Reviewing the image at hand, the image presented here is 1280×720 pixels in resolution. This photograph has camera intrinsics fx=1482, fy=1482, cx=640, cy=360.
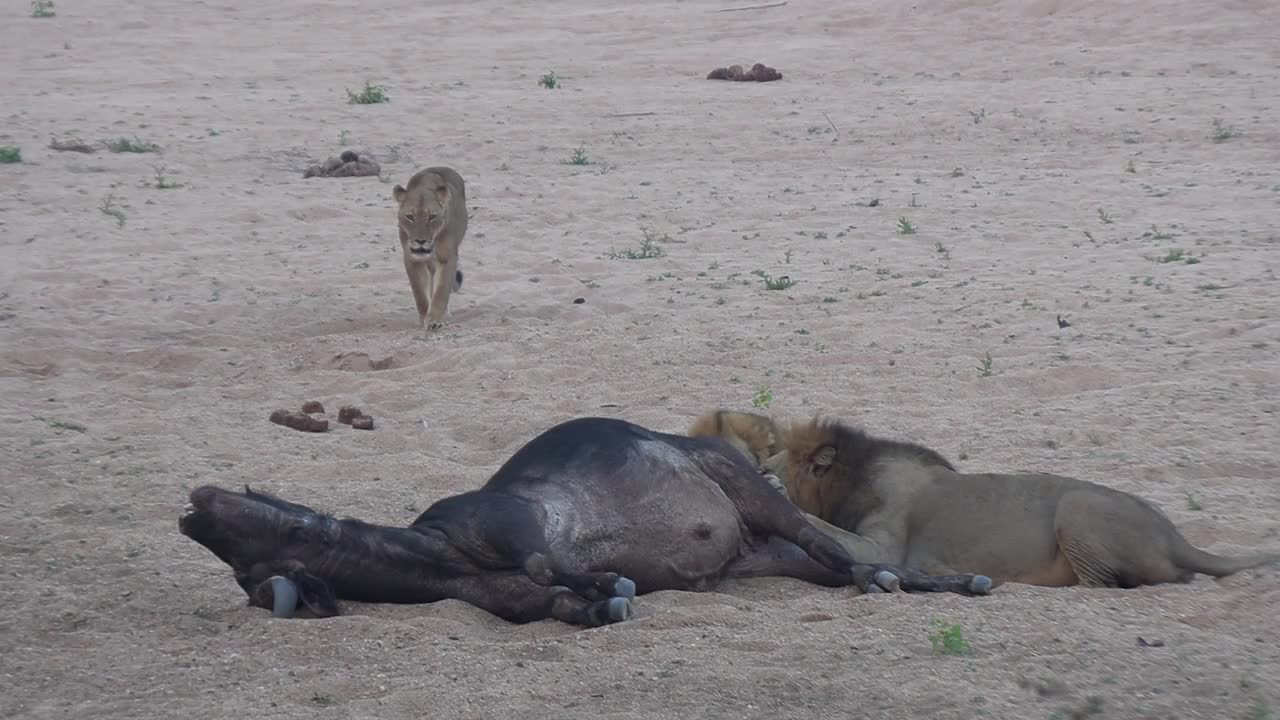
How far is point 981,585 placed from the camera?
530cm

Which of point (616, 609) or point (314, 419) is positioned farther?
point (314, 419)

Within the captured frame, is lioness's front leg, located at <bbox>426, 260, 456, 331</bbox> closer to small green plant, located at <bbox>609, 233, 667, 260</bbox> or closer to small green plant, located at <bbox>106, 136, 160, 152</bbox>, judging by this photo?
small green plant, located at <bbox>609, 233, 667, 260</bbox>

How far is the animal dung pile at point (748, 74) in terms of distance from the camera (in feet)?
64.4

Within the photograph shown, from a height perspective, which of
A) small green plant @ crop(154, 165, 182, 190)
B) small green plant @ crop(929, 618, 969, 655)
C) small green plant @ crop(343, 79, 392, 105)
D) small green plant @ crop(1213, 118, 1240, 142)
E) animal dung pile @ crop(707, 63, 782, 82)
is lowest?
small green plant @ crop(929, 618, 969, 655)

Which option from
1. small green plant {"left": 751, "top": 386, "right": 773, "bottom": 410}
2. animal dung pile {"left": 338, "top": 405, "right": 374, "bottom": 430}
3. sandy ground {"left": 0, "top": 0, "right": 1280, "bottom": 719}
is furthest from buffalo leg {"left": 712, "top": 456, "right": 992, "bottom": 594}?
animal dung pile {"left": 338, "top": 405, "right": 374, "bottom": 430}

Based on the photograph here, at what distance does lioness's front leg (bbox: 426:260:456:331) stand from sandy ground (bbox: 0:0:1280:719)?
0.12 m

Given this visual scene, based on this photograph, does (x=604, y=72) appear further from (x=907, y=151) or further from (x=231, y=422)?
(x=231, y=422)

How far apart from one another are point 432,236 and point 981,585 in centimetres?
640

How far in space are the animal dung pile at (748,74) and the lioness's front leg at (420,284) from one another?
388 inches

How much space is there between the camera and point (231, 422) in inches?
303

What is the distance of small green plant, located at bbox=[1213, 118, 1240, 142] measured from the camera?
1450cm

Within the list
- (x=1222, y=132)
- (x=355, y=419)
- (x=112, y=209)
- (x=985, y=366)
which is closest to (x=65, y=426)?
(x=355, y=419)

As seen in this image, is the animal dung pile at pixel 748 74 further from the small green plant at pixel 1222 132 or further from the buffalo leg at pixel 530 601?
the buffalo leg at pixel 530 601

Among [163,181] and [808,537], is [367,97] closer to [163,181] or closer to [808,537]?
[163,181]
